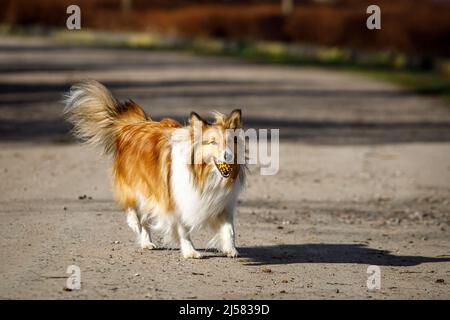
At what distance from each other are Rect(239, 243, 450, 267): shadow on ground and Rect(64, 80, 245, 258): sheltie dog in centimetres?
41

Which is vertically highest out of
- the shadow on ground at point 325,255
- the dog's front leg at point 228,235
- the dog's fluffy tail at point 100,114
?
the dog's fluffy tail at point 100,114

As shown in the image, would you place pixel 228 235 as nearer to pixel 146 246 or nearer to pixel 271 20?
pixel 146 246

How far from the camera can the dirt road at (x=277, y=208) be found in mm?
9773

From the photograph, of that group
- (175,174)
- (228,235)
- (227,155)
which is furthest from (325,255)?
(227,155)

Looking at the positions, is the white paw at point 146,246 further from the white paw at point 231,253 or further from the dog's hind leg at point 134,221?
the white paw at point 231,253

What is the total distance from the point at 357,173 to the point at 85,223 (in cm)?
637

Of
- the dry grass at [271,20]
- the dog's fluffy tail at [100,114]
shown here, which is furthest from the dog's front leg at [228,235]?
the dry grass at [271,20]

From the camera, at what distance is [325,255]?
11430 millimetres

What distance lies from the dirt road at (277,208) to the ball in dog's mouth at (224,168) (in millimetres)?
839

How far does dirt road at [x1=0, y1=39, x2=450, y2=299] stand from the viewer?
9.77 m

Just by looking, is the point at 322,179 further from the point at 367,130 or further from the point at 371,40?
the point at 371,40

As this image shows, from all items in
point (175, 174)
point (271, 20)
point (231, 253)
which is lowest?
point (231, 253)

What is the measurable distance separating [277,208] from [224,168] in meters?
4.17
